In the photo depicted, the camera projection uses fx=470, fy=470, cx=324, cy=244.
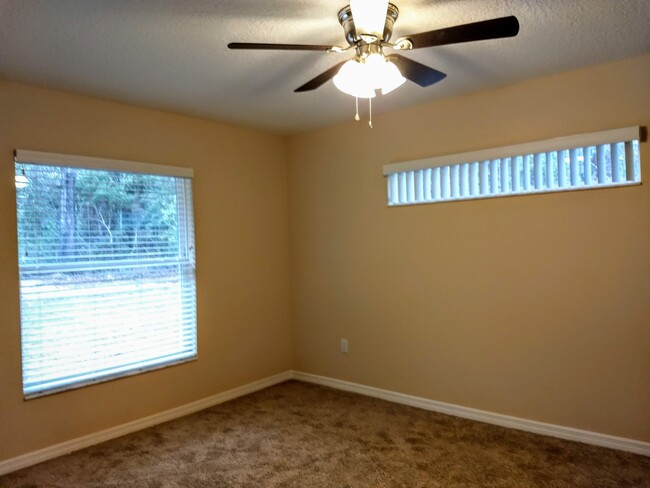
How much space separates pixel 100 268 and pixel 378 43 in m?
2.36

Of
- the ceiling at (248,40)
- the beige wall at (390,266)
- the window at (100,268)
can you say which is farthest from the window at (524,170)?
the window at (100,268)

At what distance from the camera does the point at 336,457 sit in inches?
111

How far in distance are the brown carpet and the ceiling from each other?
2304mm

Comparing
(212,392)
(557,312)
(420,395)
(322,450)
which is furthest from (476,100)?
(212,392)

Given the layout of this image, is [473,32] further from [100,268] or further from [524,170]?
[100,268]

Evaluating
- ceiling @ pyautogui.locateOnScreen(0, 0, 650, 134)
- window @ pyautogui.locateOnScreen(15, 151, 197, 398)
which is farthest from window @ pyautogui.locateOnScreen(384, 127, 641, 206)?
window @ pyautogui.locateOnScreen(15, 151, 197, 398)

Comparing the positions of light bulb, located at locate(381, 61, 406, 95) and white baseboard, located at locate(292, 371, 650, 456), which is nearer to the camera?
light bulb, located at locate(381, 61, 406, 95)

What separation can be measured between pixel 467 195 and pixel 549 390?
1.40 metres

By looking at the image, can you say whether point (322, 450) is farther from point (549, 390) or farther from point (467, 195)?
point (467, 195)

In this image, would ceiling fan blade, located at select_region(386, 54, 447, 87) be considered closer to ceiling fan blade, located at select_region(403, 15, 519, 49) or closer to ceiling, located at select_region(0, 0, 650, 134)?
ceiling fan blade, located at select_region(403, 15, 519, 49)

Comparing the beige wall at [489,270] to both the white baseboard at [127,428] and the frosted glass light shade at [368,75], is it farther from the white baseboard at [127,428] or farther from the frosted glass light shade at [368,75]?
the frosted glass light shade at [368,75]

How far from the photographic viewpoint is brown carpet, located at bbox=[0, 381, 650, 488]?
2.55 metres

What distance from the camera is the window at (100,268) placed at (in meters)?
2.89

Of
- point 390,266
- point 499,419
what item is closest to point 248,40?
point 390,266
